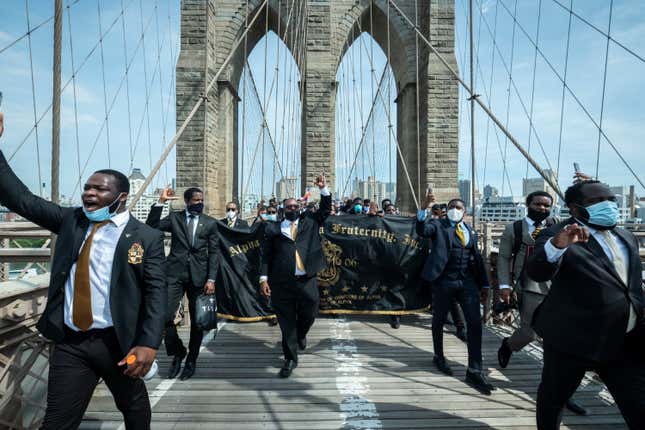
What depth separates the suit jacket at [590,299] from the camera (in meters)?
1.80

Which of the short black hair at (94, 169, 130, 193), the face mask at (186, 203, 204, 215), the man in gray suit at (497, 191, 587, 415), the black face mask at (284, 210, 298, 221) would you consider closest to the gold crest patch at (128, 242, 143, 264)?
the short black hair at (94, 169, 130, 193)

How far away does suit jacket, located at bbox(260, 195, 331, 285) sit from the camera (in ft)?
11.4

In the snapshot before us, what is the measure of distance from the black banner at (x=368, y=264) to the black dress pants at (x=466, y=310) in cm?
154

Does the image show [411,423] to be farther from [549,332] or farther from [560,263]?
[560,263]

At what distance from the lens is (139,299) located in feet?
6.00

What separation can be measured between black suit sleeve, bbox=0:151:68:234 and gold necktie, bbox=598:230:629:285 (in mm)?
2753

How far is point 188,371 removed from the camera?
329 centimetres

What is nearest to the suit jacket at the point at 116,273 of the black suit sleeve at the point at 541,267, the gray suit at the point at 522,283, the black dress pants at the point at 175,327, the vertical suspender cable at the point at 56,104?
the vertical suspender cable at the point at 56,104

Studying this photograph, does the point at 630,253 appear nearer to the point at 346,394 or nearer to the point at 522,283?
the point at 522,283

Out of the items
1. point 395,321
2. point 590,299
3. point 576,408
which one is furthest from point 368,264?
point 590,299

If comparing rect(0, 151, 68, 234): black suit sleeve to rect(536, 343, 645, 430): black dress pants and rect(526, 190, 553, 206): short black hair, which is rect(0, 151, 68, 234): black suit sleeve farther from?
rect(526, 190, 553, 206): short black hair

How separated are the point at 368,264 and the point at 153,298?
3.63 metres

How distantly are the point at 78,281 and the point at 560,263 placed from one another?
2.37 meters

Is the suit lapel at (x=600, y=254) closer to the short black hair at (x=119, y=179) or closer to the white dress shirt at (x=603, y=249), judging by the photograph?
the white dress shirt at (x=603, y=249)
